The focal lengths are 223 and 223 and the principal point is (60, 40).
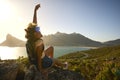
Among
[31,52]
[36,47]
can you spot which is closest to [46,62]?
[31,52]

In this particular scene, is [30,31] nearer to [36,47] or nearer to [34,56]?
[36,47]

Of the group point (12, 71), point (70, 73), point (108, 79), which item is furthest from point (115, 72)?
point (12, 71)

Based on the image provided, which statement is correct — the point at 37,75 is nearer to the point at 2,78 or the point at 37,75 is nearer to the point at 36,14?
the point at 2,78

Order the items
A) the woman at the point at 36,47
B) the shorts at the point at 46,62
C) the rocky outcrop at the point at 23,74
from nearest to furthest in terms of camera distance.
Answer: the rocky outcrop at the point at 23,74
the woman at the point at 36,47
the shorts at the point at 46,62

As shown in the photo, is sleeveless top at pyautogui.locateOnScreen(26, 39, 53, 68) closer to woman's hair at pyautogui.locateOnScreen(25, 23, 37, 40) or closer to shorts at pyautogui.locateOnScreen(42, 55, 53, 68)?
shorts at pyautogui.locateOnScreen(42, 55, 53, 68)

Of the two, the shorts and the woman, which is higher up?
the woman

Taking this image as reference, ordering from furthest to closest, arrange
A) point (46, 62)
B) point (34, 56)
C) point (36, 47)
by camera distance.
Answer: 1. point (46, 62)
2. point (34, 56)
3. point (36, 47)

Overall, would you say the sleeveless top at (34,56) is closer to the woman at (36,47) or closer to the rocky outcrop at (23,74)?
the woman at (36,47)

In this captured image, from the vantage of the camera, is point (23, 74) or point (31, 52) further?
point (31, 52)

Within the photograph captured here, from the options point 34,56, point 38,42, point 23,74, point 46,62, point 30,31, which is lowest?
point 23,74

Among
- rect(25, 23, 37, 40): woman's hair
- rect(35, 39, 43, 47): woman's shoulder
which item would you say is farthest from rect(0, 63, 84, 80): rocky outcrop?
rect(25, 23, 37, 40): woman's hair

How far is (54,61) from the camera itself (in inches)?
333

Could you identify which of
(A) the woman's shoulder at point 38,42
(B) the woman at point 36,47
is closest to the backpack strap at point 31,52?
(B) the woman at point 36,47

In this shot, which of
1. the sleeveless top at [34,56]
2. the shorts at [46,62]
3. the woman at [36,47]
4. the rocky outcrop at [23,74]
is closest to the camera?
the rocky outcrop at [23,74]
